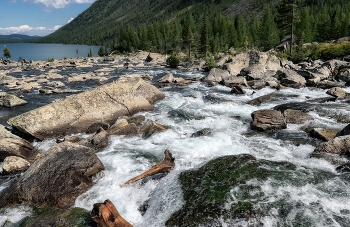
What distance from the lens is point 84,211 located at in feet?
29.0

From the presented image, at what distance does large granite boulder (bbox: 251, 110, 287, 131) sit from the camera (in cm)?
1716

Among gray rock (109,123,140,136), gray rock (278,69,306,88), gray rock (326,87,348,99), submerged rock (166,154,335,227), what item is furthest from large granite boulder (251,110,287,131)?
gray rock (278,69,306,88)

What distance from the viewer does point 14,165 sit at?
1285cm

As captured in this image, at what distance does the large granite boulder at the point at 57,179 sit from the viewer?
10.1 meters

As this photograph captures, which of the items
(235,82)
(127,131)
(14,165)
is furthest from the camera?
(235,82)

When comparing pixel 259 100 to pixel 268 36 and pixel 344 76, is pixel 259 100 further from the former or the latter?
pixel 268 36

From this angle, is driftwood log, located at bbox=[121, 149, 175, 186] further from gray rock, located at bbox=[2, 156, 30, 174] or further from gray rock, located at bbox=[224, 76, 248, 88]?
gray rock, located at bbox=[224, 76, 248, 88]

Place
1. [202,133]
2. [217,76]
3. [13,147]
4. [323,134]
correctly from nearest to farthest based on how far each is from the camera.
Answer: [13,147] < [323,134] < [202,133] < [217,76]

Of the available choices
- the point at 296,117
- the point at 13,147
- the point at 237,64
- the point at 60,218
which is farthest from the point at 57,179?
the point at 237,64

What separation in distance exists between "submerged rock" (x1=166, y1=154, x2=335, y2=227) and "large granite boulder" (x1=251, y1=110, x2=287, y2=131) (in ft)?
18.8

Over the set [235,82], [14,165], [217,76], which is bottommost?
[14,165]

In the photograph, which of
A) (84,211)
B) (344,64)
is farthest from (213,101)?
(344,64)

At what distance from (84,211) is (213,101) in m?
19.8

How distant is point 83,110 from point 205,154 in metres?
10.3
